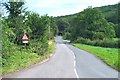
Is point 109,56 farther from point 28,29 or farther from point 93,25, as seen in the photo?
point 93,25

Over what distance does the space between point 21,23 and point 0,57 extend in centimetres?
1894

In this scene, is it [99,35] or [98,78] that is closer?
[98,78]

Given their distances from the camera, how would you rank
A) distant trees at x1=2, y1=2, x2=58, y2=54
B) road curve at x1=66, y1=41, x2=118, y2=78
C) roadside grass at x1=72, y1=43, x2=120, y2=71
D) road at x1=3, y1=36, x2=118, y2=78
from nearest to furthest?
road at x1=3, y1=36, x2=118, y2=78, road curve at x1=66, y1=41, x2=118, y2=78, roadside grass at x1=72, y1=43, x2=120, y2=71, distant trees at x1=2, y1=2, x2=58, y2=54

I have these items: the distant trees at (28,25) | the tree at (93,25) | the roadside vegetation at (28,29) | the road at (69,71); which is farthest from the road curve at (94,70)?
the tree at (93,25)

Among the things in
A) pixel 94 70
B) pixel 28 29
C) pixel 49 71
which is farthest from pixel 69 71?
pixel 28 29

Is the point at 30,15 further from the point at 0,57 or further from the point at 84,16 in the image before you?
the point at 84,16

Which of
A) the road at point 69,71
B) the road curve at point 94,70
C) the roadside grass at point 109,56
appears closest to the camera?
the road at point 69,71

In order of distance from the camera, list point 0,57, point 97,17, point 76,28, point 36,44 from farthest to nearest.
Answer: point 76,28 < point 97,17 < point 36,44 < point 0,57

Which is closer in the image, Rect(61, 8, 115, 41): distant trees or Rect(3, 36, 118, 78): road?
Rect(3, 36, 118, 78): road

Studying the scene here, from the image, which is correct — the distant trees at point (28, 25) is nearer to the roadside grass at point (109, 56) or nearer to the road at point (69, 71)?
the roadside grass at point (109, 56)

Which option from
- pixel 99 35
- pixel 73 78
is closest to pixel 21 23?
pixel 73 78

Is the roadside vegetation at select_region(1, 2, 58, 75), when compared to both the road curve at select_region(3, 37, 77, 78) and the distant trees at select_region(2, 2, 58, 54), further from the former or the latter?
the road curve at select_region(3, 37, 77, 78)

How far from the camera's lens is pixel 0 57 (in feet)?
75.9

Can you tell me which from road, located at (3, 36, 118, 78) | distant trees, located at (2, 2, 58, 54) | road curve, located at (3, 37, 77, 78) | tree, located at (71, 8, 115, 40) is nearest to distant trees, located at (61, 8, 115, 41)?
tree, located at (71, 8, 115, 40)
